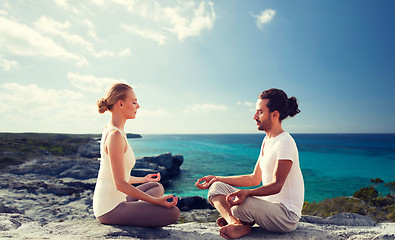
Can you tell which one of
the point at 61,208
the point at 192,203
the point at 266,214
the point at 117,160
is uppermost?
the point at 117,160

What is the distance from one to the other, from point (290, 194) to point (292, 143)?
725mm

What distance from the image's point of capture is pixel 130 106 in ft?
10.0

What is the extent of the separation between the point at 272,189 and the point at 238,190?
457mm

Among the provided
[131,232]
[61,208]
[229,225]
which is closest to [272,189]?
[229,225]

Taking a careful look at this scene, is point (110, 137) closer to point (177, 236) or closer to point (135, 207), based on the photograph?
point (135, 207)

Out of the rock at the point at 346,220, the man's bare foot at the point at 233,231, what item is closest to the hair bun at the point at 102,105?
the man's bare foot at the point at 233,231

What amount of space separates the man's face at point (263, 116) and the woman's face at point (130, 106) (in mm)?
1797

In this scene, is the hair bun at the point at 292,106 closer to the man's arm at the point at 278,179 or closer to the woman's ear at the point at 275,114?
the woman's ear at the point at 275,114

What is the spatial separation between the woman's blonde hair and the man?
192cm

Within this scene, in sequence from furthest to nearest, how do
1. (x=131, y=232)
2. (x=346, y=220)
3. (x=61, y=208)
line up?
(x=61, y=208) < (x=346, y=220) < (x=131, y=232)

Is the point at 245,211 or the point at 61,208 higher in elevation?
the point at 245,211

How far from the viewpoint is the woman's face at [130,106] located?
3035 mm

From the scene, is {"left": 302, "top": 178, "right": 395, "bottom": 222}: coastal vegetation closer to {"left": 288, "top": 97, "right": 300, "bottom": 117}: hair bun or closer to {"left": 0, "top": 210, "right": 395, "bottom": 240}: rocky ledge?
{"left": 0, "top": 210, "right": 395, "bottom": 240}: rocky ledge

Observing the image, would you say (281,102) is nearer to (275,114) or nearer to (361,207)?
(275,114)
